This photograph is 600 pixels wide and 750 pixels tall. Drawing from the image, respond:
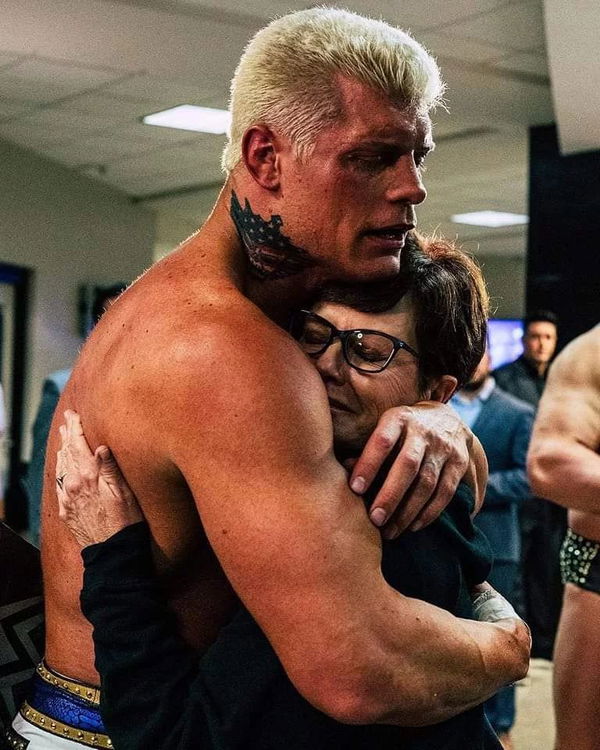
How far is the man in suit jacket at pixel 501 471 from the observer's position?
431 cm

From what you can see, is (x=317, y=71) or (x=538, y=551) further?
(x=538, y=551)

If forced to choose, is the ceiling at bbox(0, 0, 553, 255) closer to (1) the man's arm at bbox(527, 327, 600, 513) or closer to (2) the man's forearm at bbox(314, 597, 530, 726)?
(1) the man's arm at bbox(527, 327, 600, 513)

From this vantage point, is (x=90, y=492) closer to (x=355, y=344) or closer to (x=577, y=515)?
(x=355, y=344)

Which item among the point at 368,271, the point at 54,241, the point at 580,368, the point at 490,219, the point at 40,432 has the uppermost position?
the point at 368,271

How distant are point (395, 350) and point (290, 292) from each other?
17cm

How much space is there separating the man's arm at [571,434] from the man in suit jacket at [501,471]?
137 centimetres

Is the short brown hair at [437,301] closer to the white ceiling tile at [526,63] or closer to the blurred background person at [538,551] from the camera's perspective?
the white ceiling tile at [526,63]

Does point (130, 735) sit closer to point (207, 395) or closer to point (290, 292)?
point (207, 395)

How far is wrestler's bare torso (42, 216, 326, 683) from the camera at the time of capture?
120 cm

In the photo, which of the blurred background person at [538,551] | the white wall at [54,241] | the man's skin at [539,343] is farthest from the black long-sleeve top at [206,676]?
the white wall at [54,241]

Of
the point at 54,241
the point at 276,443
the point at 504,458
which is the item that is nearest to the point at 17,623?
the point at 276,443

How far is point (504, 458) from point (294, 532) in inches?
138

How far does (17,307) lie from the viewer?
31.1ft

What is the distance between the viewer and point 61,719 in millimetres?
1426
